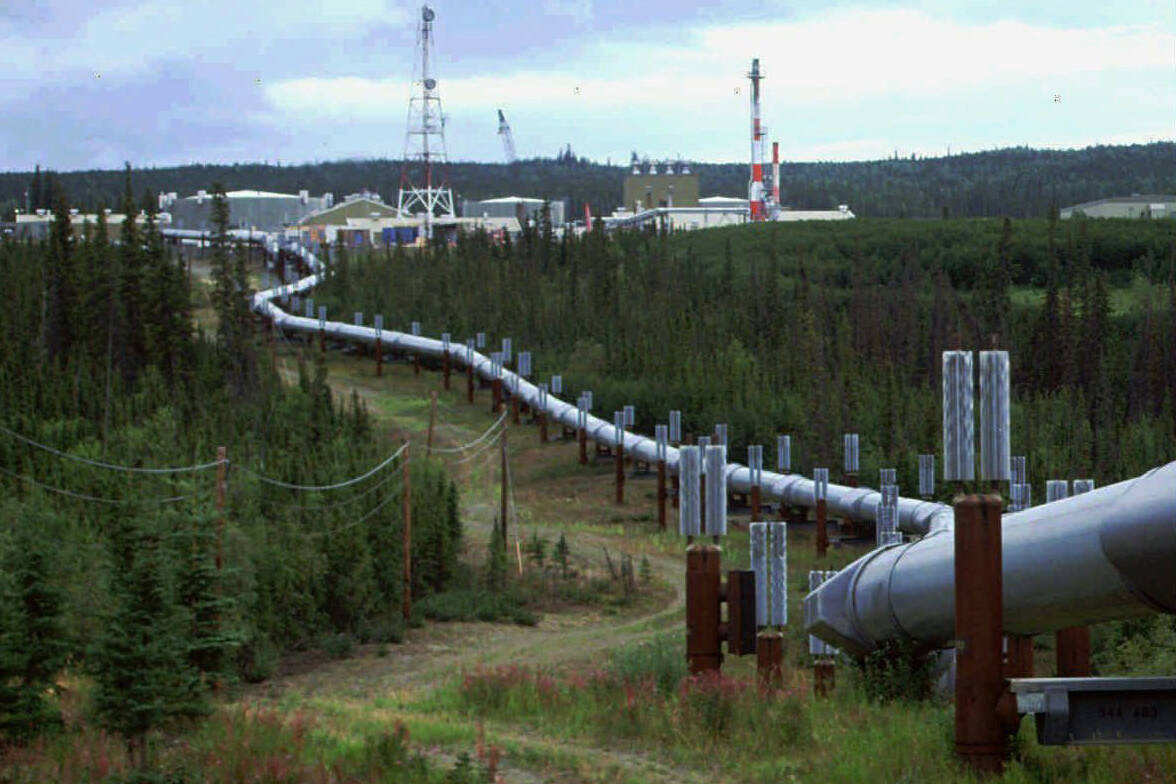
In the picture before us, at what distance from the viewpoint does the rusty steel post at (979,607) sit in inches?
381

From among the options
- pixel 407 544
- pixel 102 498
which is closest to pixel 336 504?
pixel 407 544

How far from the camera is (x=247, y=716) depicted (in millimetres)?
15992

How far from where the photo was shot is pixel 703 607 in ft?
46.2

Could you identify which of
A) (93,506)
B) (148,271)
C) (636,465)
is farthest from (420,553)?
(148,271)

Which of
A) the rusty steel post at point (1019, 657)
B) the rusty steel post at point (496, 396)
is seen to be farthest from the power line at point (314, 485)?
the rusty steel post at point (496, 396)

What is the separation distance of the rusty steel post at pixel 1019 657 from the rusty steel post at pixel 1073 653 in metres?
0.96

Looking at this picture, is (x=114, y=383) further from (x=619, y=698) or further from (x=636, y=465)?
(x=619, y=698)

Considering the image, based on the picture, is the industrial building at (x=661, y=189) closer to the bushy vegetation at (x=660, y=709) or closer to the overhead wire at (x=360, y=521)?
the overhead wire at (x=360, y=521)

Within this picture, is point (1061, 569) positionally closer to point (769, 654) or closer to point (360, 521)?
point (769, 654)

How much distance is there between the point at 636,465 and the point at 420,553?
51.7ft

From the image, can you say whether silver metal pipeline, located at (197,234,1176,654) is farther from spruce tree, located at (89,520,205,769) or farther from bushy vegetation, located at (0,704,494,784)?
spruce tree, located at (89,520,205,769)

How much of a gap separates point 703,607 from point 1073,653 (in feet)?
11.8

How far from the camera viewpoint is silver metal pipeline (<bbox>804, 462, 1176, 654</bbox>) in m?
9.30

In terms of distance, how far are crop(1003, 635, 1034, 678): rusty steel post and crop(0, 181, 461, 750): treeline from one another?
6.50 m
